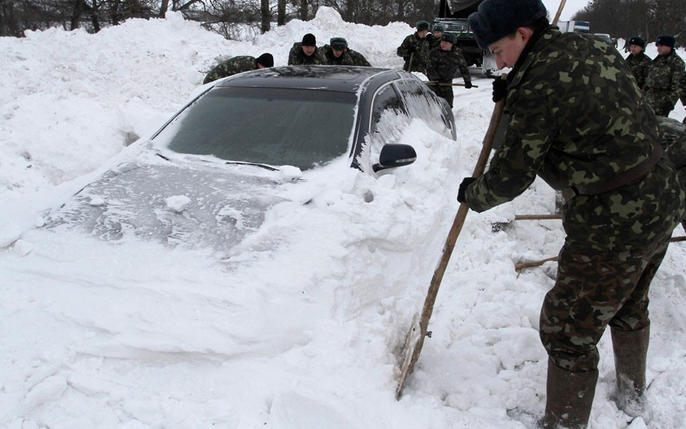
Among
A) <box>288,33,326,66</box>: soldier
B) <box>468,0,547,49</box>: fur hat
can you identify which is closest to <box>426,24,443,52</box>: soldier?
<box>288,33,326,66</box>: soldier

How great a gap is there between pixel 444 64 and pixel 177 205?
7.37 meters

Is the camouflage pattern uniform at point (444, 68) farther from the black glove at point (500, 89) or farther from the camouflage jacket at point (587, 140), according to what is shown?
the camouflage jacket at point (587, 140)

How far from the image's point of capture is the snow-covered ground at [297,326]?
81.5 inches

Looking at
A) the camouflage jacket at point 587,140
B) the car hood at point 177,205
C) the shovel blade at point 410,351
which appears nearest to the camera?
the camouflage jacket at point 587,140

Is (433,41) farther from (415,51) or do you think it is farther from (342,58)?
(342,58)

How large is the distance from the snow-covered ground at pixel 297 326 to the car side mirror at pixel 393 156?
123 mm

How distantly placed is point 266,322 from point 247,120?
1.83 metres

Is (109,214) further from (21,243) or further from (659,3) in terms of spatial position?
(659,3)

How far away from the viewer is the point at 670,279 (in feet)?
12.2

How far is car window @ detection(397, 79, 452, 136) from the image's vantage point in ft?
15.0

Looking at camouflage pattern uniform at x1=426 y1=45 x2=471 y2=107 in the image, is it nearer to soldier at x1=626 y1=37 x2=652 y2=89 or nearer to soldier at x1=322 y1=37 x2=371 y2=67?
soldier at x1=322 y1=37 x2=371 y2=67

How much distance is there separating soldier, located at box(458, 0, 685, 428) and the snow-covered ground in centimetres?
53

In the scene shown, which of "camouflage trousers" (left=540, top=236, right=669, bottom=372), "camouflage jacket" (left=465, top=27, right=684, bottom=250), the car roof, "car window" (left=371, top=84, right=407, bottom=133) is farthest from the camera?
the car roof

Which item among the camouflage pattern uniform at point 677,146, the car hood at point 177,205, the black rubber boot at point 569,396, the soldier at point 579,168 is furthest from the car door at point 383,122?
the camouflage pattern uniform at point 677,146
